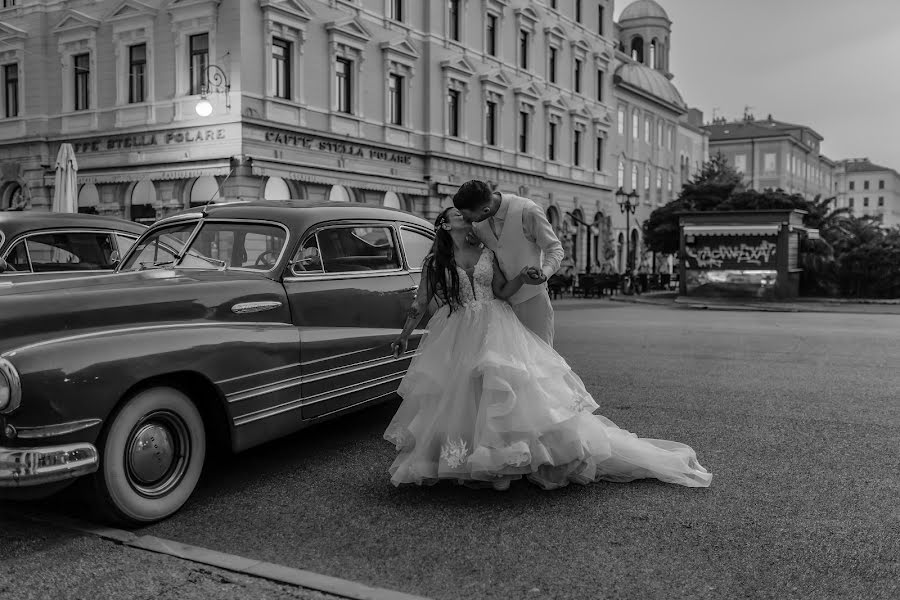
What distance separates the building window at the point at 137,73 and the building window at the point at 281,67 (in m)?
4.53

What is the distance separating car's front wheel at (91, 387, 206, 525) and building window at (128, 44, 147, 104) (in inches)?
1033

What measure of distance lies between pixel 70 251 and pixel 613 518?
5596mm

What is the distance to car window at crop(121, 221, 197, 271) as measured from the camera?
593 cm

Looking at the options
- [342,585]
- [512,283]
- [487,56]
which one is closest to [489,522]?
[342,585]

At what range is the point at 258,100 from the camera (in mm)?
26578

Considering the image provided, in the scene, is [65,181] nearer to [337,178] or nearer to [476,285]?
[476,285]

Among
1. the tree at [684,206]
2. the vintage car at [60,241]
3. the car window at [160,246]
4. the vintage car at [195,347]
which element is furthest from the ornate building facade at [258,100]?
the vintage car at [195,347]

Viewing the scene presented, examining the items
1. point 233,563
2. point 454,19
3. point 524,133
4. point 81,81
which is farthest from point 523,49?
point 233,563

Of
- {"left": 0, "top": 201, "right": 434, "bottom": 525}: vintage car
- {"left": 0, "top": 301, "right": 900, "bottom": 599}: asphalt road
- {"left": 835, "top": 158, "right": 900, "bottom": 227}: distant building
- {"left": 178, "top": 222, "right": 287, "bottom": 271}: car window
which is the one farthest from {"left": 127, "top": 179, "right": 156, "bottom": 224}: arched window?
{"left": 835, "top": 158, "right": 900, "bottom": 227}: distant building

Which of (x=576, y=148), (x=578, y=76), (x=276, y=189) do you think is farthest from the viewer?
(x=576, y=148)

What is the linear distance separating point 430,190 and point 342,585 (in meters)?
31.5

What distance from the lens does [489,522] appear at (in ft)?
14.4

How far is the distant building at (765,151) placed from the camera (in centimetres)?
9762

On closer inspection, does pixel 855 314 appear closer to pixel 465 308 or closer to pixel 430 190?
pixel 430 190
